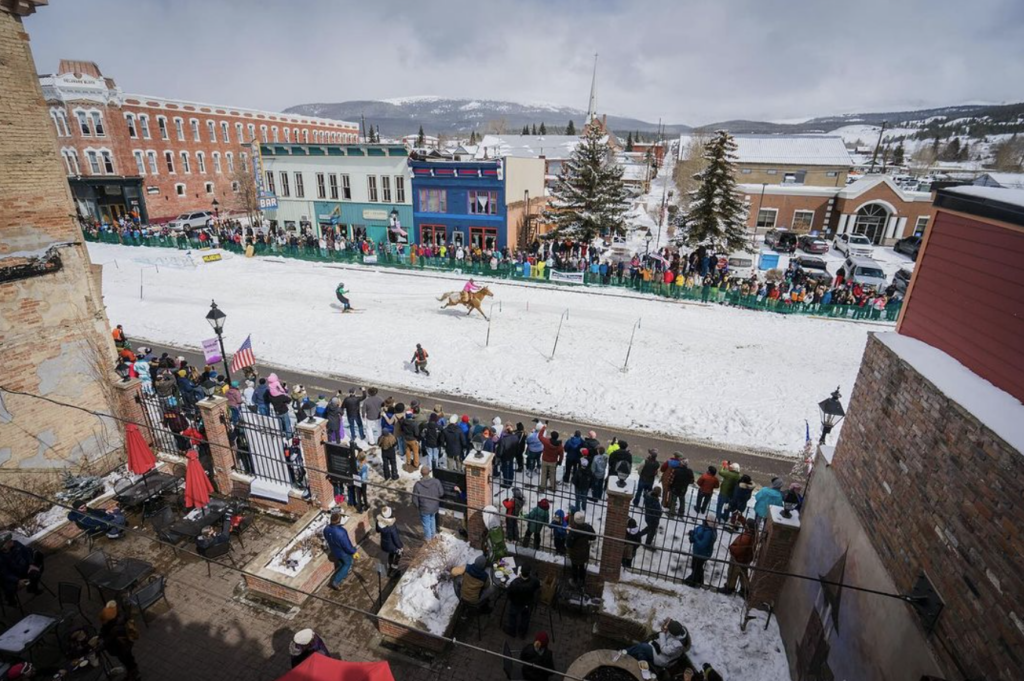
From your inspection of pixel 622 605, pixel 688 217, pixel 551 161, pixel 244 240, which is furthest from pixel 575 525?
pixel 551 161

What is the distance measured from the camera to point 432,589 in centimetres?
851

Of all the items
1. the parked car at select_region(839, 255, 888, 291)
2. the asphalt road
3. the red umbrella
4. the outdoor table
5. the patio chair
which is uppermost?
the parked car at select_region(839, 255, 888, 291)

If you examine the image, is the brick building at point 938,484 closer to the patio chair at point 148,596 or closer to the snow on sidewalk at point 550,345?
the snow on sidewalk at point 550,345

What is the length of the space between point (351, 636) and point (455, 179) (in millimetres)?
30539

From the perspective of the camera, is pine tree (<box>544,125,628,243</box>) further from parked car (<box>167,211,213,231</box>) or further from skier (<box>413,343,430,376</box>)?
parked car (<box>167,211,213,231</box>)

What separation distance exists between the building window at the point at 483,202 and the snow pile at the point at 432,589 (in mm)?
28011

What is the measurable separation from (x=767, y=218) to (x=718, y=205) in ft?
60.7

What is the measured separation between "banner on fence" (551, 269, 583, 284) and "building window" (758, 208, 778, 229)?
90.5ft

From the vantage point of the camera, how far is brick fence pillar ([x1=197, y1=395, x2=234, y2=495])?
10773mm

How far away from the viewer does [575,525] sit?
8.71m

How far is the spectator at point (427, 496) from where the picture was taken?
945 cm

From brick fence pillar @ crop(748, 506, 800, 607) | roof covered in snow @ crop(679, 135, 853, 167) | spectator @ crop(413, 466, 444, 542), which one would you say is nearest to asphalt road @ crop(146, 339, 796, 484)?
brick fence pillar @ crop(748, 506, 800, 607)

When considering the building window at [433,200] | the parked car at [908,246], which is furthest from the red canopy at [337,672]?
the parked car at [908,246]

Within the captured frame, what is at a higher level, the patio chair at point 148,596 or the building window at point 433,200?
the building window at point 433,200
